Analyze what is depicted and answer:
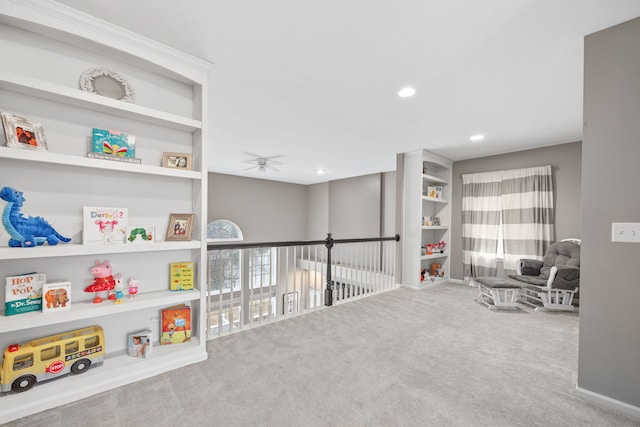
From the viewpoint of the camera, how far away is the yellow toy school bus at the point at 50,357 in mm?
1426

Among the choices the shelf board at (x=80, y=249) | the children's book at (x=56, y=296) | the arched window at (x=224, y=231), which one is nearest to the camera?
the shelf board at (x=80, y=249)

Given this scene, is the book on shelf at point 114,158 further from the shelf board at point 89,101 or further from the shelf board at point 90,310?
the shelf board at point 90,310

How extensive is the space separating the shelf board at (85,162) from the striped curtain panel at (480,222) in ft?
14.8

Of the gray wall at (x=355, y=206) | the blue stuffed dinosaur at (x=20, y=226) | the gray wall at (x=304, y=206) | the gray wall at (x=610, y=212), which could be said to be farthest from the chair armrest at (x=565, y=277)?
the blue stuffed dinosaur at (x=20, y=226)

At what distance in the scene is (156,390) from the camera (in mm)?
1658

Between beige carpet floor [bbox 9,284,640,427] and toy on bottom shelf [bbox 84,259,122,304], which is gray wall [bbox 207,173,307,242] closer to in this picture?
A: beige carpet floor [bbox 9,284,640,427]

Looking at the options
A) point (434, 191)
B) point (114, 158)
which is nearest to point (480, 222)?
point (434, 191)

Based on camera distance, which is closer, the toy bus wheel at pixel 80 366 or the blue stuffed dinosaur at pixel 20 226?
the blue stuffed dinosaur at pixel 20 226

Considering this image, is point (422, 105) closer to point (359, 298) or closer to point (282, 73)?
point (282, 73)

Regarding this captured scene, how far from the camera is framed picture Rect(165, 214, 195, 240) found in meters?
1.98

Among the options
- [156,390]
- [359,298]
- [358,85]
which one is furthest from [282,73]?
[359,298]

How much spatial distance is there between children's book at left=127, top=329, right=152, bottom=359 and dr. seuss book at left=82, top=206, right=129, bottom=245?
0.68m

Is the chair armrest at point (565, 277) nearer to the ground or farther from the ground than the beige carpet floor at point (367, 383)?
farther from the ground

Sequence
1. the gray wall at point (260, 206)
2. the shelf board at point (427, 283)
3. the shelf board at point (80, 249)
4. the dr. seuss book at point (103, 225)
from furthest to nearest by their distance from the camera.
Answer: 1. the gray wall at point (260, 206)
2. the shelf board at point (427, 283)
3. the dr. seuss book at point (103, 225)
4. the shelf board at point (80, 249)
